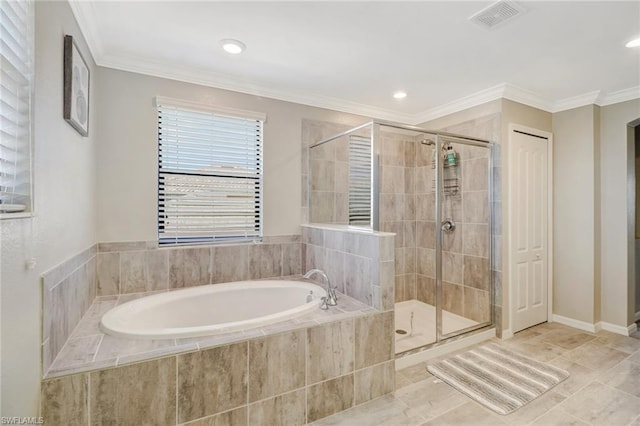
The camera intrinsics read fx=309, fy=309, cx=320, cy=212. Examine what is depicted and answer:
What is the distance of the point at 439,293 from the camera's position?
2.94m

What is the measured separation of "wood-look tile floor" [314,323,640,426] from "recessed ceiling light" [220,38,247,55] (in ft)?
8.38

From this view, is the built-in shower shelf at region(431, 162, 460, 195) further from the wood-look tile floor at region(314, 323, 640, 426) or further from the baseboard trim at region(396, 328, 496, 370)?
the wood-look tile floor at region(314, 323, 640, 426)

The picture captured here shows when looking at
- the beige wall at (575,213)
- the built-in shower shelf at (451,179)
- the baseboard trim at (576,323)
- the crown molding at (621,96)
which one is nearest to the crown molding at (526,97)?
the beige wall at (575,213)

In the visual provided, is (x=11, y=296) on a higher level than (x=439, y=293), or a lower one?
higher

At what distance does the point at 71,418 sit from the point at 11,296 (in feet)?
2.20

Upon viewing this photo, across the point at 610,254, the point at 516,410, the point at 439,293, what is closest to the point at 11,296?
the point at 516,410

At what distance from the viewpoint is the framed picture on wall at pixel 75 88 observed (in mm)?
1656

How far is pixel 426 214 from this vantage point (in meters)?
3.80

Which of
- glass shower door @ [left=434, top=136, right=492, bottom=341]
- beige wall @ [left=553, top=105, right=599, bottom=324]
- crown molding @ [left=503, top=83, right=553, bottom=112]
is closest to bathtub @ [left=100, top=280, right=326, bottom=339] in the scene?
glass shower door @ [left=434, top=136, right=492, bottom=341]

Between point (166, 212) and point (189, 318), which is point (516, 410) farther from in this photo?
point (166, 212)

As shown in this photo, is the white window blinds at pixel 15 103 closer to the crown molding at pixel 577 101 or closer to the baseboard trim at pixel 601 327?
the crown molding at pixel 577 101

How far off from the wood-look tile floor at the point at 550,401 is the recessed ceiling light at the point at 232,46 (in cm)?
255

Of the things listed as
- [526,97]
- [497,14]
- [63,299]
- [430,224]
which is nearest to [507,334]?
[430,224]

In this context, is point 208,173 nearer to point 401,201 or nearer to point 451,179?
point 401,201
